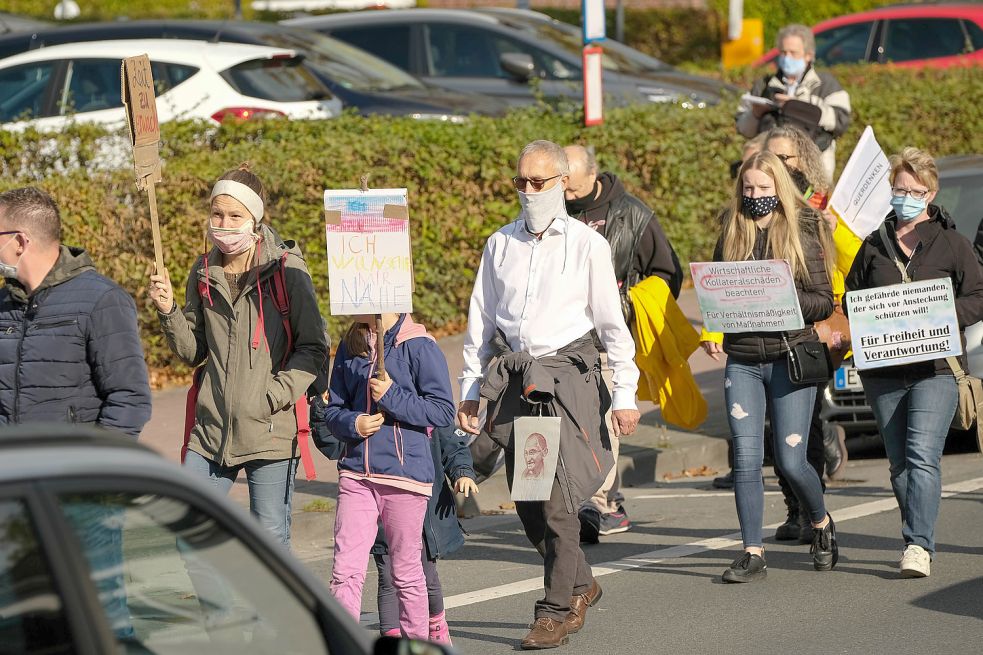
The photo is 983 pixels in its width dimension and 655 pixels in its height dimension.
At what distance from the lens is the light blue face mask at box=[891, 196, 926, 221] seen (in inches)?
270

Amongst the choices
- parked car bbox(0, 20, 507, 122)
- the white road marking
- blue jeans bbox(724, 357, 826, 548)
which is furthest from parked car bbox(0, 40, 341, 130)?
blue jeans bbox(724, 357, 826, 548)

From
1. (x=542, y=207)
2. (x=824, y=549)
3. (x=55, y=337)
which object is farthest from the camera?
(x=824, y=549)

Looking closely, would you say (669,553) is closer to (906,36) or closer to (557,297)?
(557,297)

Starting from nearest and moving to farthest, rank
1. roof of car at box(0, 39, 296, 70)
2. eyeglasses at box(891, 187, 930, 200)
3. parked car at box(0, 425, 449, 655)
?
1. parked car at box(0, 425, 449, 655)
2. eyeglasses at box(891, 187, 930, 200)
3. roof of car at box(0, 39, 296, 70)

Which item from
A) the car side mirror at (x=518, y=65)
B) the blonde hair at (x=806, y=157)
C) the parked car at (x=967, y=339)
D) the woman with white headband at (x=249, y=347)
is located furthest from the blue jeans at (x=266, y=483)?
the car side mirror at (x=518, y=65)

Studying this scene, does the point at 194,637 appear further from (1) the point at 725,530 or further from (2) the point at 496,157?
(2) the point at 496,157

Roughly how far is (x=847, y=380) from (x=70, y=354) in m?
5.82

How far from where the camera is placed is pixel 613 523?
26.3 feet

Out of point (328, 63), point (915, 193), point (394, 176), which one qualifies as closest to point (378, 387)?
point (915, 193)

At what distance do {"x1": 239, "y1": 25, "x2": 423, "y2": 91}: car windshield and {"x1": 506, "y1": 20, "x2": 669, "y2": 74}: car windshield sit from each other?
7.77 feet

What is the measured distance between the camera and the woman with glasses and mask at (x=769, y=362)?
686cm

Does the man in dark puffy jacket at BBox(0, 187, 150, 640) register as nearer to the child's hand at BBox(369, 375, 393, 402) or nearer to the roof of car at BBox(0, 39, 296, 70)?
the child's hand at BBox(369, 375, 393, 402)

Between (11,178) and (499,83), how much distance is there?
6.97m

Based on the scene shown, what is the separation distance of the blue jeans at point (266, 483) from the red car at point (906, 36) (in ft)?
48.6
